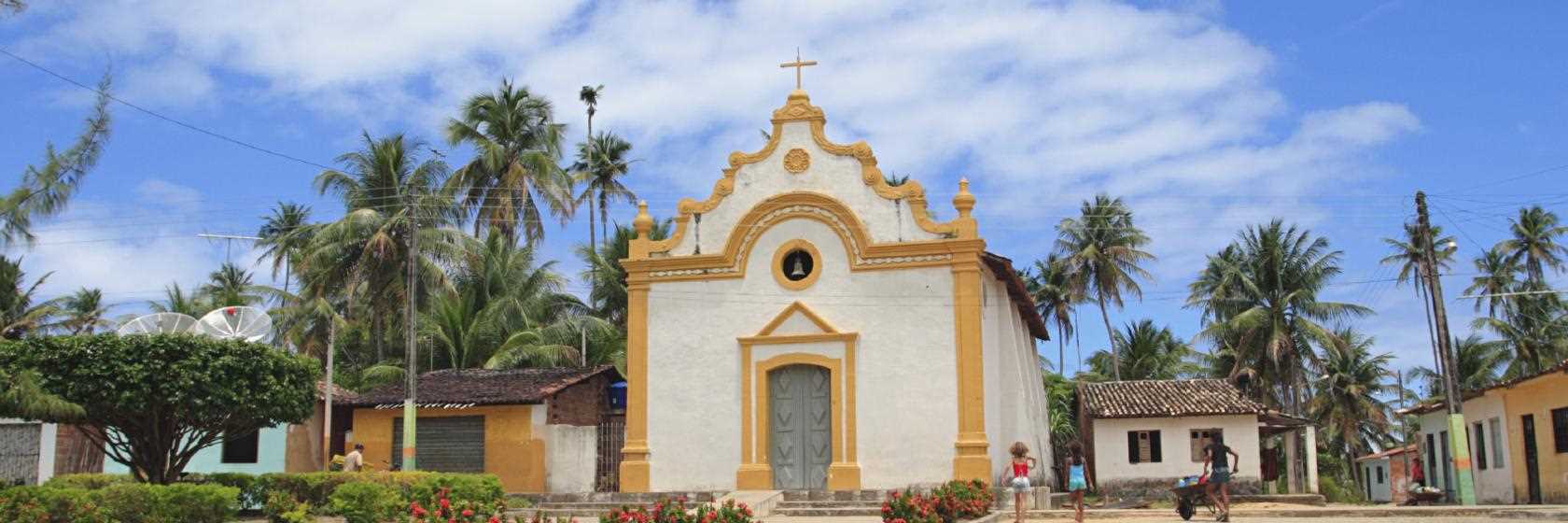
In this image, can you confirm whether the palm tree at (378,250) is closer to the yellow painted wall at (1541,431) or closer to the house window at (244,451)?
the house window at (244,451)

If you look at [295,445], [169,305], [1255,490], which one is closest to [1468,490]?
[1255,490]

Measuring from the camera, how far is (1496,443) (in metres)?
26.9

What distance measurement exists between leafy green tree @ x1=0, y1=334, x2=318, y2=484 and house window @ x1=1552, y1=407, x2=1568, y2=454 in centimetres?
2075

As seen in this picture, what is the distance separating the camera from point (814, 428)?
23.5 meters

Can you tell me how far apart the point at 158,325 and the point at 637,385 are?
25.2ft

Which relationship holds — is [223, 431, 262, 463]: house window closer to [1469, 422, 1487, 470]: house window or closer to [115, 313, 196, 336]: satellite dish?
[115, 313, 196, 336]: satellite dish

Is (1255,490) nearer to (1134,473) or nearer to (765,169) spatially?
(1134,473)

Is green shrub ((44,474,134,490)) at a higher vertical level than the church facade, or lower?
lower

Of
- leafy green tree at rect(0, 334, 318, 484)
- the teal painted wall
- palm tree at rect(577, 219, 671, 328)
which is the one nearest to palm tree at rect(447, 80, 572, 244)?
palm tree at rect(577, 219, 671, 328)

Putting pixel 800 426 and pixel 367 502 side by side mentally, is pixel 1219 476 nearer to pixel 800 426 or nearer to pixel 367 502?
pixel 800 426

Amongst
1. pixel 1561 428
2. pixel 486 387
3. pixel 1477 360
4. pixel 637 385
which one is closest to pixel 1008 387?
pixel 637 385

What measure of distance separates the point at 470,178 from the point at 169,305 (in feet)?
32.7

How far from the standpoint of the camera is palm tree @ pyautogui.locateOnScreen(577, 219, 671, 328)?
39.8 meters

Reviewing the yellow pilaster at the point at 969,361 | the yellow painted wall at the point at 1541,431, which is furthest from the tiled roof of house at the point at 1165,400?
the yellow pilaster at the point at 969,361
